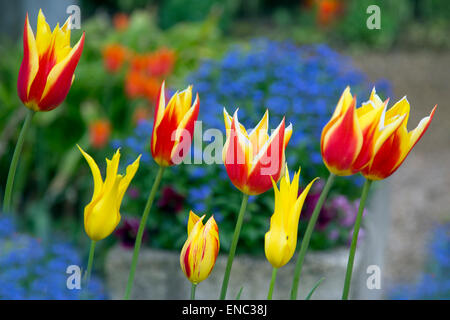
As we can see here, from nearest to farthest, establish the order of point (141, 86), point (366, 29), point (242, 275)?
point (242, 275) < point (141, 86) < point (366, 29)

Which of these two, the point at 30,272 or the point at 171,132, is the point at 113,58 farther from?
the point at 171,132

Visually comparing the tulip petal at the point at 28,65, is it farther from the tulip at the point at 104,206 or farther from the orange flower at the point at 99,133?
the orange flower at the point at 99,133

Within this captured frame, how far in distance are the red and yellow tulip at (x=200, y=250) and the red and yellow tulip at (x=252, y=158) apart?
0.06 metres

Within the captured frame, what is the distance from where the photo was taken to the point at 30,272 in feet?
6.13

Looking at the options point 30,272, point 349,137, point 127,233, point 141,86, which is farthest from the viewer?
point 141,86

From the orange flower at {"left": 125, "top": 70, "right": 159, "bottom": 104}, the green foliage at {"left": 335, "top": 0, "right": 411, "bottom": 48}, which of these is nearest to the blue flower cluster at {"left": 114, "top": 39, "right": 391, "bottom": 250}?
the orange flower at {"left": 125, "top": 70, "right": 159, "bottom": 104}

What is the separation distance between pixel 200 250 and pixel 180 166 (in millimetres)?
1742

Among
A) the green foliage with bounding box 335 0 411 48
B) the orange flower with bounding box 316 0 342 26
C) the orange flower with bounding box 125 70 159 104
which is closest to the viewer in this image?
the orange flower with bounding box 125 70 159 104

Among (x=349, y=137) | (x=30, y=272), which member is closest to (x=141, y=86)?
(x=30, y=272)

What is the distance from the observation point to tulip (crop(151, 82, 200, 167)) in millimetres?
706

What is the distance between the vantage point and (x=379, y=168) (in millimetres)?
702

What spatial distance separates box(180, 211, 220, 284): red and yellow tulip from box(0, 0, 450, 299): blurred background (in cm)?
62

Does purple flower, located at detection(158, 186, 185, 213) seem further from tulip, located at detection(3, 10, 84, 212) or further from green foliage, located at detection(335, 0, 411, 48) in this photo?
green foliage, located at detection(335, 0, 411, 48)
